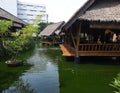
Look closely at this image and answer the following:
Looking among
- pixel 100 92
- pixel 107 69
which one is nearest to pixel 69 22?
pixel 107 69

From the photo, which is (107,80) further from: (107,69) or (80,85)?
(107,69)

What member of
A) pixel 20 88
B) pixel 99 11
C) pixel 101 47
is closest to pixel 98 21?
pixel 99 11

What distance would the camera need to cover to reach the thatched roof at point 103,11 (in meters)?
12.0

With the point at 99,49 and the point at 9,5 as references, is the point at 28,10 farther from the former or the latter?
the point at 99,49

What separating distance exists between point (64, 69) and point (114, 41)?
4773 millimetres

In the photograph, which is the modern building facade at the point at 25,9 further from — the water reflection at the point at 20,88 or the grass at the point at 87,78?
the water reflection at the point at 20,88

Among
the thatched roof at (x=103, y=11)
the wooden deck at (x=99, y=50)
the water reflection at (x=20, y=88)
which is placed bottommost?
the water reflection at (x=20, y=88)

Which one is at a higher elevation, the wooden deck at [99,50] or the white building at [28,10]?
the white building at [28,10]

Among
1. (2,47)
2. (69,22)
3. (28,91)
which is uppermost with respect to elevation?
(69,22)

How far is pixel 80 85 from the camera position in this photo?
8.85 m

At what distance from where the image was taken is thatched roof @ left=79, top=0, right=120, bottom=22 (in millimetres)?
12031

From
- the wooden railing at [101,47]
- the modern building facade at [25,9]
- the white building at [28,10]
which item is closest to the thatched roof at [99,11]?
the wooden railing at [101,47]

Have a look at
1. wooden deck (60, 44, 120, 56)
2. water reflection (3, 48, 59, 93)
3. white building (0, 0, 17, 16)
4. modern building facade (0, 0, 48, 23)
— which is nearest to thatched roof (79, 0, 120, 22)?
wooden deck (60, 44, 120, 56)

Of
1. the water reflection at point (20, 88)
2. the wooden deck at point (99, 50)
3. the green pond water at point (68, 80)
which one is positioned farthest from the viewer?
the wooden deck at point (99, 50)
